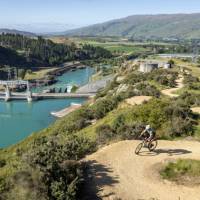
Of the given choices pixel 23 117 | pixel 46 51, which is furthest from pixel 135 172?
pixel 46 51

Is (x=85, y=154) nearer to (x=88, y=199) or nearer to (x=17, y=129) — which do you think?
(x=88, y=199)

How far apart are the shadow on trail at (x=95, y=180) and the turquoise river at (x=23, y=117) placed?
36.6 meters

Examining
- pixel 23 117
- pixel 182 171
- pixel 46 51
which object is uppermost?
pixel 182 171

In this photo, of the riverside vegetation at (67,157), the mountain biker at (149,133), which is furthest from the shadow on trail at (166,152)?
the riverside vegetation at (67,157)

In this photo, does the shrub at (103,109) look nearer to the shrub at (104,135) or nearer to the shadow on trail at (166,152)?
the shrub at (104,135)

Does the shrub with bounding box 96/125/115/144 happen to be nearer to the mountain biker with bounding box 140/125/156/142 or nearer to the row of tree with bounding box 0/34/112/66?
the mountain biker with bounding box 140/125/156/142

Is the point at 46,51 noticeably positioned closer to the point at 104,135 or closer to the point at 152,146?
the point at 104,135

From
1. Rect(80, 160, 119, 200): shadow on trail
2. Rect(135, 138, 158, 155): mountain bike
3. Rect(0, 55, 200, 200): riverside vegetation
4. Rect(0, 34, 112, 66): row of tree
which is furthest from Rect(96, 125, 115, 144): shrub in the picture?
Rect(0, 34, 112, 66): row of tree

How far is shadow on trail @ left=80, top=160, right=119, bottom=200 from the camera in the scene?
10.7 meters

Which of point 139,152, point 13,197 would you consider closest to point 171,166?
point 139,152

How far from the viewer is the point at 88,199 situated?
10508 millimetres

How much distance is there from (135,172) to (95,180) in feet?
4.64

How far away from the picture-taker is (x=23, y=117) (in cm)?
6688

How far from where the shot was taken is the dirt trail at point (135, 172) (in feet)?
35.5
